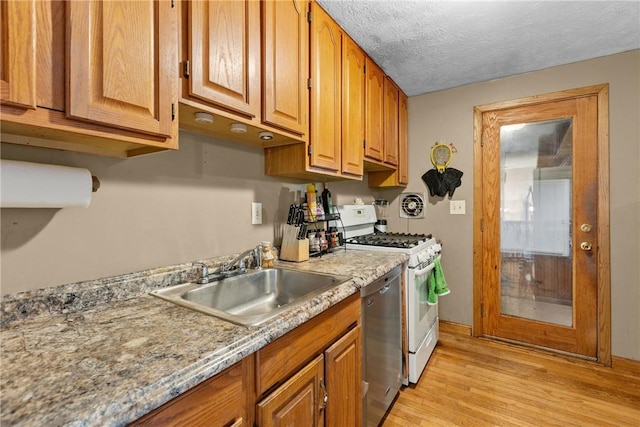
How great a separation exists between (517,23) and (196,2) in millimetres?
1872

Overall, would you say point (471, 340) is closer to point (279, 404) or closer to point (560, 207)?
point (560, 207)

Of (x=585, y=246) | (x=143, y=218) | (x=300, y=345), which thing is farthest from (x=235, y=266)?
(x=585, y=246)

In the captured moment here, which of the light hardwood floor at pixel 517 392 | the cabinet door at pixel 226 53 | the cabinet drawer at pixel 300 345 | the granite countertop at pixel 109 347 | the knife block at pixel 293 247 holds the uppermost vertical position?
the cabinet door at pixel 226 53

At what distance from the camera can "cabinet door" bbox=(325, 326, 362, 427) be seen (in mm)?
1123

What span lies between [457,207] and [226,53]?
2.40 metres

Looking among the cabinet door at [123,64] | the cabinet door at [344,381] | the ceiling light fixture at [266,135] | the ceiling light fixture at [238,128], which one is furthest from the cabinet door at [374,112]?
the cabinet door at [123,64]

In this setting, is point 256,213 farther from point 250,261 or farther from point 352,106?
point 352,106

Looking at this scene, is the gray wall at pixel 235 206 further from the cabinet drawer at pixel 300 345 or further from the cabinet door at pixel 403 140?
the cabinet drawer at pixel 300 345

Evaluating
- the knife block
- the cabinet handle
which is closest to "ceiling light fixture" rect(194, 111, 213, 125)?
the knife block

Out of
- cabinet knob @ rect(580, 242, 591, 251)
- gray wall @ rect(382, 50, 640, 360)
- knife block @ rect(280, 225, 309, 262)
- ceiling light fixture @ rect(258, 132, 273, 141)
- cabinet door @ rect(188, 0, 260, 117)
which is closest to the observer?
cabinet door @ rect(188, 0, 260, 117)

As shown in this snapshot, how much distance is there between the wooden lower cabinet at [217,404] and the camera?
23.3 inches

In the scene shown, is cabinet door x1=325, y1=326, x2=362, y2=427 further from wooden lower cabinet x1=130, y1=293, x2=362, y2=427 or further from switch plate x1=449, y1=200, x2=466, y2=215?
switch plate x1=449, y1=200, x2=466, y2=215

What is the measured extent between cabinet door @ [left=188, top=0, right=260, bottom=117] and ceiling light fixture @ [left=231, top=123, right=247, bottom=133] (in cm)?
8

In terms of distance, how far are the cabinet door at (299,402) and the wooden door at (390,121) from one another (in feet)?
6.07
